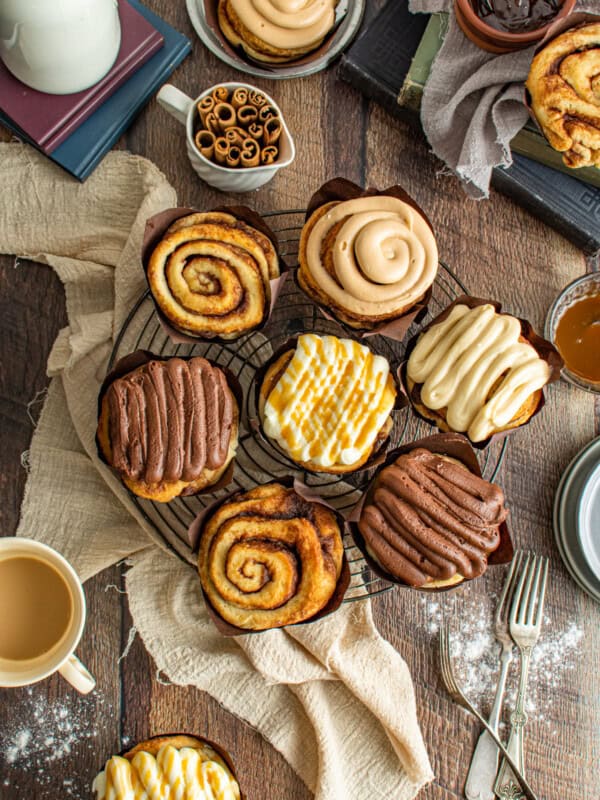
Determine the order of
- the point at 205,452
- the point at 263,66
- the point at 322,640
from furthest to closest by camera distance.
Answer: the point at 263,66
the point at 322,640
the point at 205,452

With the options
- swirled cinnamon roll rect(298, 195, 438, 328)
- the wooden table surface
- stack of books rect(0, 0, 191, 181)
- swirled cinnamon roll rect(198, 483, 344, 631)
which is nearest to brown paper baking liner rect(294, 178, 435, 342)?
swirled cinnamon roll rect(298, 195, 438, 328)

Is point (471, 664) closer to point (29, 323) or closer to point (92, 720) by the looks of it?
point (92, 720)

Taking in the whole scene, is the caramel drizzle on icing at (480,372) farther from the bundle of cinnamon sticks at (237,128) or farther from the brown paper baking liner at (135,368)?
the bundle of cinnamon sticks at (237,128)

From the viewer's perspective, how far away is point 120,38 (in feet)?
8.66

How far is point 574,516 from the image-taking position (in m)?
2.69

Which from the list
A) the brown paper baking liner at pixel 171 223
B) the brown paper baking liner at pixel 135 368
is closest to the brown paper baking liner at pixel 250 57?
the brown paper baking liner at pixel 171 223

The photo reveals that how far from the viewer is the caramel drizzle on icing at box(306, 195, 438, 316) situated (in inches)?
94.6

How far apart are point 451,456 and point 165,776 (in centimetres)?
117

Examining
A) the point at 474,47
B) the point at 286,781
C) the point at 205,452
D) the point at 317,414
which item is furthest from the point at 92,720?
the point at 474,47

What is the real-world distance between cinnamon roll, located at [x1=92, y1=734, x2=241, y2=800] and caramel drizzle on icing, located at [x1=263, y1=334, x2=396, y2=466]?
86cm

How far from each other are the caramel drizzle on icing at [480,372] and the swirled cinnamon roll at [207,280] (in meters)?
0.54

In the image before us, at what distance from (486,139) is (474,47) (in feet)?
0.91

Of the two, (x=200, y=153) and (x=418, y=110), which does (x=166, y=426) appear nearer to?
(x=200, y=153)

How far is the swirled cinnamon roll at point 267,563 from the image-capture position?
2.28m
